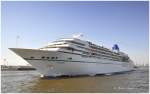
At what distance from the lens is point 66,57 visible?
24.6 meters

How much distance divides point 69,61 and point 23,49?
623 centimetres

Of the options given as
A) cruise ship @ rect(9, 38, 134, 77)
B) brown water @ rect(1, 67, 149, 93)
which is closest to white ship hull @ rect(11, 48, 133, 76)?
cruise ship @ rect(9, 38, 134, 77)

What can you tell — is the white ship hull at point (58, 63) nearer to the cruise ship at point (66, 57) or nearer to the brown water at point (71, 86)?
the cruise ship at point (66, 57)

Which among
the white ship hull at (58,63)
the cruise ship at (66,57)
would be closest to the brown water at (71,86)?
the white ship hull at (58,63)

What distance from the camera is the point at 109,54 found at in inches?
Result: 1513

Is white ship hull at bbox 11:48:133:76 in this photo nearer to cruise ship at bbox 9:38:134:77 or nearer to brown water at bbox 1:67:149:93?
cruise ship at bbox 9:38:134:77

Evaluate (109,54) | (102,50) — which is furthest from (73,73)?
(109,54)

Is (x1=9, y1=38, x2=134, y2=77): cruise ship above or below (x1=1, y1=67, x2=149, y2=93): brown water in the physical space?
above

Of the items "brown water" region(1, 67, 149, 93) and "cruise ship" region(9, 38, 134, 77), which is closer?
"brown water" region(1, 67, 149, 93)

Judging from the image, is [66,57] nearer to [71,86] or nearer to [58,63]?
[58,63]

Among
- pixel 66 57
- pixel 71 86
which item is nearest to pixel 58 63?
pixel 66 57

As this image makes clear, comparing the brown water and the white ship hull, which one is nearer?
the brown water

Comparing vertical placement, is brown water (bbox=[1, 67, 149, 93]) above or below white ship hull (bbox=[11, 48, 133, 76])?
below

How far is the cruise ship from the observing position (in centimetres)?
2303
